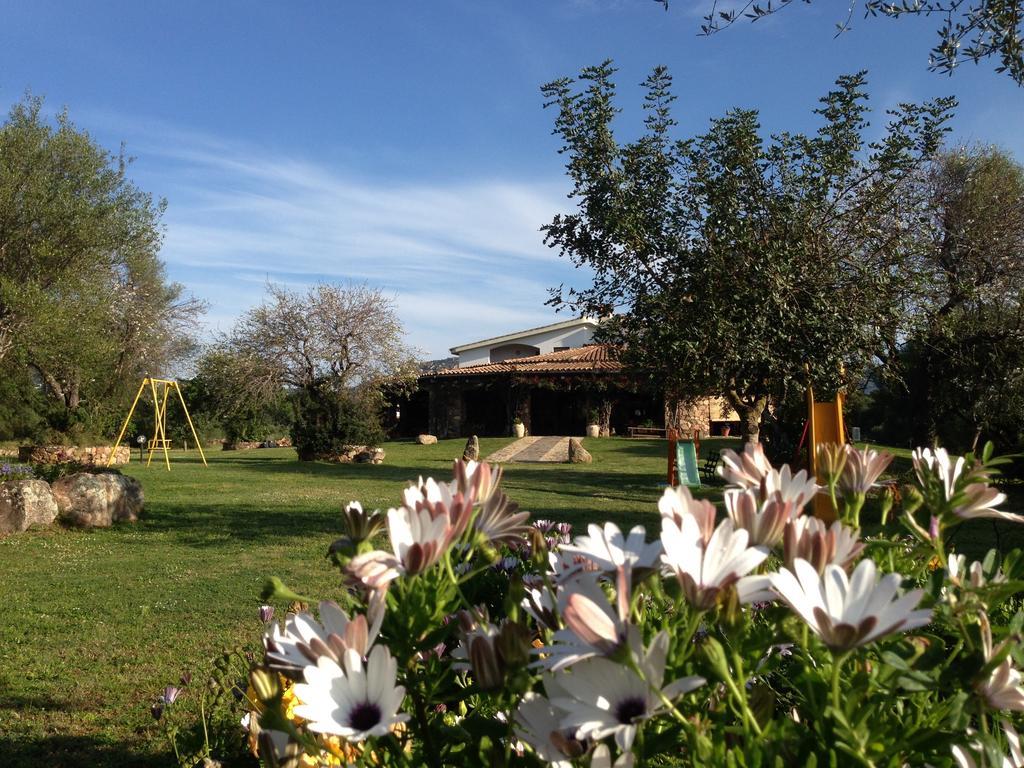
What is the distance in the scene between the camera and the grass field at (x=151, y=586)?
387cm


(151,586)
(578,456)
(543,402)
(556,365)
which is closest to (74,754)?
(151,586)

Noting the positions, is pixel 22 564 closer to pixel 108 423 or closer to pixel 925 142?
pixel 925 142

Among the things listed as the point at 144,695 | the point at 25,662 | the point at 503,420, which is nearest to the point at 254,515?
the point at 25,662

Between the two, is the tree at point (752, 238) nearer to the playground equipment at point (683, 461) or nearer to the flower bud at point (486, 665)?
the playground equipment at point (683, 461)

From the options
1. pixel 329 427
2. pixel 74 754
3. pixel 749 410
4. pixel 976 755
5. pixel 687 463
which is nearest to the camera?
pixel 976 755

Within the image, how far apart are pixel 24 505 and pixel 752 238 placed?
8.74m

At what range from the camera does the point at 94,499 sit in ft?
32.8

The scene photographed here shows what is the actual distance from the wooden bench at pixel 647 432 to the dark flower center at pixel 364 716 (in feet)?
90.1

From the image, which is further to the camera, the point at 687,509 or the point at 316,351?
the point at 316,351

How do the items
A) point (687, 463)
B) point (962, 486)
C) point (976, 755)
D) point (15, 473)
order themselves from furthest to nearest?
point (687, 463)
point (15, 473)
point (962, 486)
point (976, 755)

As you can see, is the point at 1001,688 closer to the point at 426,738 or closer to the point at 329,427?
the point at 426,738

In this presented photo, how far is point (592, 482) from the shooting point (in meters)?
16.1

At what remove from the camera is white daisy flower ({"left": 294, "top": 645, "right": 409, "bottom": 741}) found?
758 millimetres

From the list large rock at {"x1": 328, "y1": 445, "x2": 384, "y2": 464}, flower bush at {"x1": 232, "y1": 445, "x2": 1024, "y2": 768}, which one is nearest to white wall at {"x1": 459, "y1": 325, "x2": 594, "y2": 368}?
large rock at {"x1": 328, "y1": 445, "x2": 384, "y2": 464}
